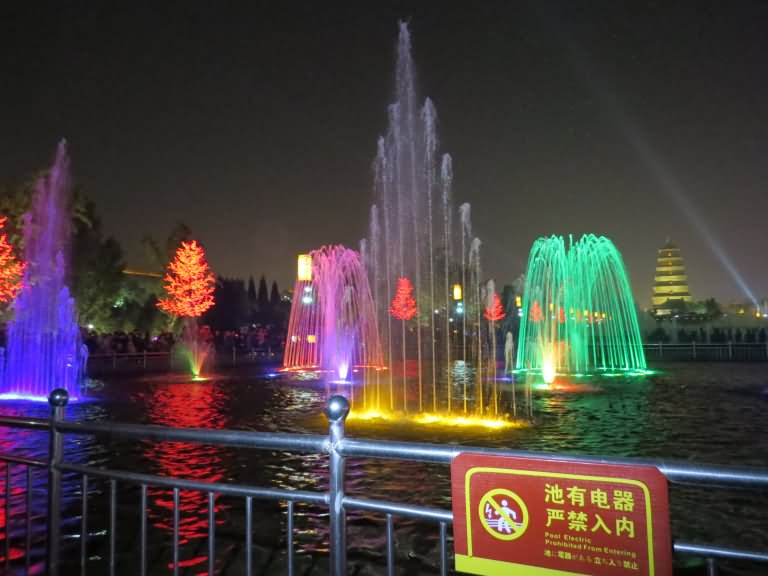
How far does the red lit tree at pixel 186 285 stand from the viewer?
47.4 m

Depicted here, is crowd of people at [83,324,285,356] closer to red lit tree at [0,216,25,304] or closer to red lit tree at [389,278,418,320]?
red lit tree at [0,216,25,304]

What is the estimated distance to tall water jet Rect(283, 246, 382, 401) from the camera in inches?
1242

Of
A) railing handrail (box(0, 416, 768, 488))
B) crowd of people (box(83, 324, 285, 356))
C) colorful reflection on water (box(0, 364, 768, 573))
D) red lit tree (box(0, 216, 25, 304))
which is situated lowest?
colorful reflection on water (box(0, 364, 768, 573))

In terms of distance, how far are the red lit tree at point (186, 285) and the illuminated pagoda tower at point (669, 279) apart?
87.5m

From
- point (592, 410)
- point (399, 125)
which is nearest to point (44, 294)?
point (399, 125)

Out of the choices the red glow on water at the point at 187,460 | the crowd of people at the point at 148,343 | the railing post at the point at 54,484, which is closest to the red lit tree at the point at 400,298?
the crowd of people at the point at 148,343

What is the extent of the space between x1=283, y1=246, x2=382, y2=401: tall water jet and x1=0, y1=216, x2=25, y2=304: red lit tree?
14090 mm

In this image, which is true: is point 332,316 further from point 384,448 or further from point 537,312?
point 384,448

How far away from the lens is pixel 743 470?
2.30 m

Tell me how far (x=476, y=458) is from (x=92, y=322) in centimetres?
4266

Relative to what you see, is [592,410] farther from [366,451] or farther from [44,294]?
[44,294]

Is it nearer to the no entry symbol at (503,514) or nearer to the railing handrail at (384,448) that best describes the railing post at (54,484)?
the railing handrail at (384,448)

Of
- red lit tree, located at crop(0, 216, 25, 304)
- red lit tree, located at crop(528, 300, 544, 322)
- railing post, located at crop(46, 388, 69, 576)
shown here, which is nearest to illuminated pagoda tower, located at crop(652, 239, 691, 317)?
red lit tree, located at crop(528, 300, 544, 322)

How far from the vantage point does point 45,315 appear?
2577cm
